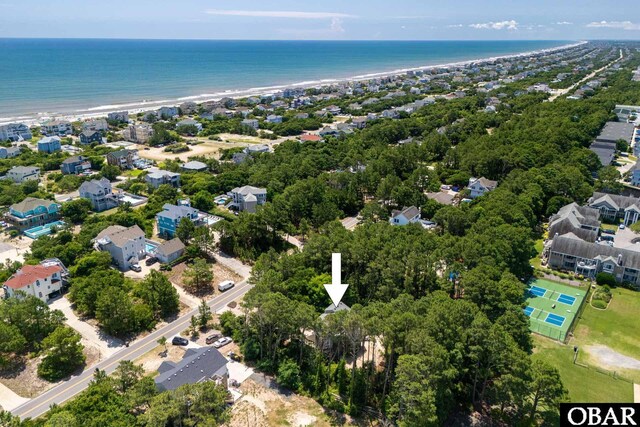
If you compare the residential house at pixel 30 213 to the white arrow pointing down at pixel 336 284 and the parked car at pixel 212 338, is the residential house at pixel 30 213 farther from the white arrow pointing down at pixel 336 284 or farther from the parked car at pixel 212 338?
the white arrow pointing down at pixel 336 284

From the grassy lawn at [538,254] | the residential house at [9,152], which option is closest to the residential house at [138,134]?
the residential house at [9,152]

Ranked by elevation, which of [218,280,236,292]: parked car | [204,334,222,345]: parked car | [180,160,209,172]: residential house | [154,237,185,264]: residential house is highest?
[180,160,209,172]: residential house

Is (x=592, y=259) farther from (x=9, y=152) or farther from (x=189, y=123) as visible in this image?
(x=9, y=152)

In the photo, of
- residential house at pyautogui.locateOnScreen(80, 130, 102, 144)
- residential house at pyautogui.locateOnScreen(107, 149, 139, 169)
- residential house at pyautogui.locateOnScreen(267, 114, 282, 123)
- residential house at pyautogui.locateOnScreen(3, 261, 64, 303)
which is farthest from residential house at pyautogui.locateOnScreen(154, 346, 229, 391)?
residential house at pyautogui.locateOnScreen(267, 114, 282, 123)

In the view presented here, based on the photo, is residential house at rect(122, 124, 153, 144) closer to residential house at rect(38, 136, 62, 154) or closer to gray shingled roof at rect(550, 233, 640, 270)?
residential house at rect(38, 136, 62, 154)

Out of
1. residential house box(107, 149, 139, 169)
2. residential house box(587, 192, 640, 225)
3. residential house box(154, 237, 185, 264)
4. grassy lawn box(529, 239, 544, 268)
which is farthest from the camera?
residential house box(107, 149, 139, 169)

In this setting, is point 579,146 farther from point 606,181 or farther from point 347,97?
point 347,97
